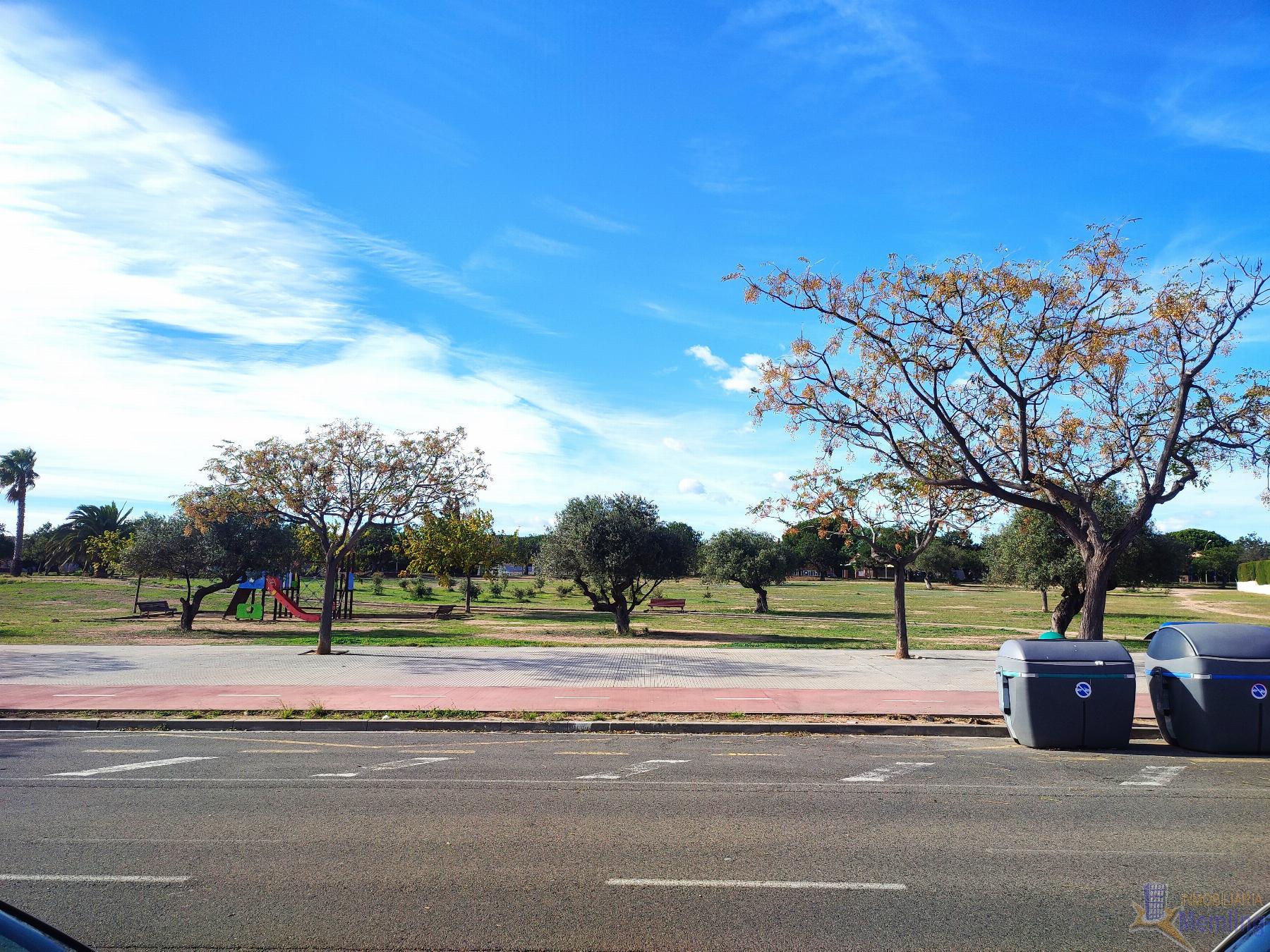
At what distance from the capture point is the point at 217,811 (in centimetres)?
725

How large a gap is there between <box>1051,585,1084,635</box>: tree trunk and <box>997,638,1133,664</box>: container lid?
19.3 metres

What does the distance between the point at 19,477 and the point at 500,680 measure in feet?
273

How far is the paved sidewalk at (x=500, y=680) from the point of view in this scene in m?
13.0

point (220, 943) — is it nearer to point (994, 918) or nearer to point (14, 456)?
point (994, 918)

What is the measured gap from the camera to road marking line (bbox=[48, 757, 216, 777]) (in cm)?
868

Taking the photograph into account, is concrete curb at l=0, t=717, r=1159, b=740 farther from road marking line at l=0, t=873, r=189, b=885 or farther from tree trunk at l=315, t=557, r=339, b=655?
tree trunk at l=315, t=557, r=339, b=655

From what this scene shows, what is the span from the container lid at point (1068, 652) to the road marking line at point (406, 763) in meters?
7.02

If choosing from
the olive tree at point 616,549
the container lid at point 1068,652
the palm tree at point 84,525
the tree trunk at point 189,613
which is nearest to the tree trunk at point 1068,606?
the olive tree at point 616,549

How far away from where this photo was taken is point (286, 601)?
109 ft

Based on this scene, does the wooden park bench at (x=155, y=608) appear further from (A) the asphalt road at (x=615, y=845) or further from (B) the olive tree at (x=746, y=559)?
(A) the asphalt road at (x=615, y=845)

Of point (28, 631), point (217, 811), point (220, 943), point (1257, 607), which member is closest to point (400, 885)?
point (220, 943)

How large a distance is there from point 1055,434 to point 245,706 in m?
15.1

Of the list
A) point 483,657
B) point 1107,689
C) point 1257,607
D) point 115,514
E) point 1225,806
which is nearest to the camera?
point 1225,806

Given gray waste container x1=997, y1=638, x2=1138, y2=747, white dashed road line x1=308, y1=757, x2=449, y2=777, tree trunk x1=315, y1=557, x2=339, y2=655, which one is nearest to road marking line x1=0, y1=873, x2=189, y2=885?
white dashed road line x1=308, y1=757, x2=449, y2=777
